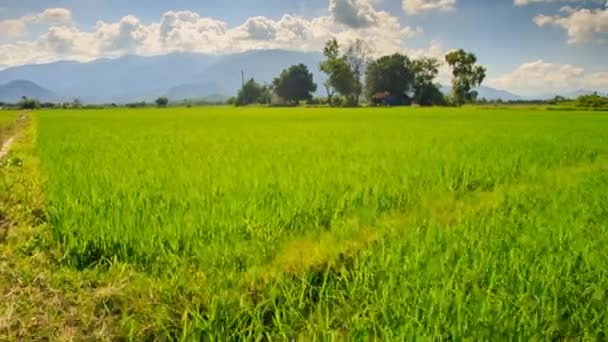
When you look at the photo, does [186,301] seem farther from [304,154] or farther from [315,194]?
[304,154]

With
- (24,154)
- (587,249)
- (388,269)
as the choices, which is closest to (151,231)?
(388,269)

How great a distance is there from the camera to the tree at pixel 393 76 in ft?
268

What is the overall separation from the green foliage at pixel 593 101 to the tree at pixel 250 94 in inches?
2340

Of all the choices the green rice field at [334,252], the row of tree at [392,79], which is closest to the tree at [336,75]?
the row of tree at [392,79]

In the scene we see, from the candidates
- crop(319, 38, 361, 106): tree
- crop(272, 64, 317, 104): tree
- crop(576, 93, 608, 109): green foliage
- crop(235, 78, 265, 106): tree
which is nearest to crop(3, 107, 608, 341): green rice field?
crop(576, 93, 608, 109): green foliage

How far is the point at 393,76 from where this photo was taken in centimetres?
8212

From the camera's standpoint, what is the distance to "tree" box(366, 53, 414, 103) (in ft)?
268

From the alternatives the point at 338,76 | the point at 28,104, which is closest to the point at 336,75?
the point at 338,76

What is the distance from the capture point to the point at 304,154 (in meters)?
9.77

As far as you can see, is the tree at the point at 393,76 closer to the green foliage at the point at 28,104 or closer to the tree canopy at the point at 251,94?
the tree canopy at the point at 251,94

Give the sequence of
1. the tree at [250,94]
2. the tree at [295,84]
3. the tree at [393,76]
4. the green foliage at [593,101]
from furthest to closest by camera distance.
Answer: the tree at [250,94], the tree at [295,84], the tree at [393,76], the green foliage at [593,101]

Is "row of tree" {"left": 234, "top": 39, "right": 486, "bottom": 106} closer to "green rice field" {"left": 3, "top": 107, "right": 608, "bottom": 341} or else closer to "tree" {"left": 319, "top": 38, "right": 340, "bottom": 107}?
"tree" {"left": 319, "top": 38, "right": 340, "bottom": 107}

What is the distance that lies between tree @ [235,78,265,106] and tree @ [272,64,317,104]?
129 inches

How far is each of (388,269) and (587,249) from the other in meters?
1.52
